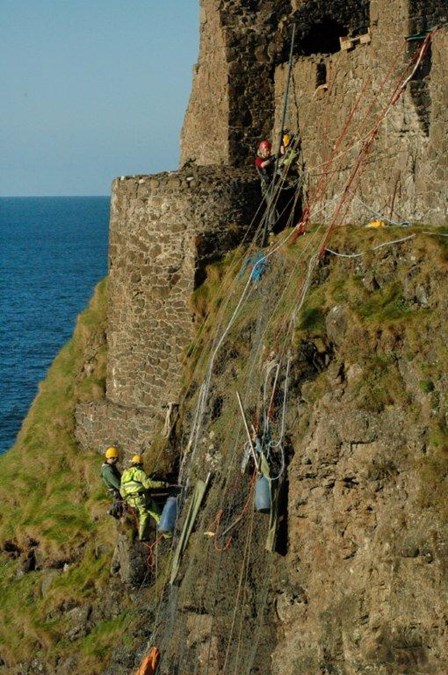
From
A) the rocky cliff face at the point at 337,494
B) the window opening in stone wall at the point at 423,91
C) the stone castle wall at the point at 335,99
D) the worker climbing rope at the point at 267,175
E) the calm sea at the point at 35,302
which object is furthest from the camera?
the calm sea at the point at 35,302

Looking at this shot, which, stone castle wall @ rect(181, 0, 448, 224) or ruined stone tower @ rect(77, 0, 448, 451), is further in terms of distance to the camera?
ruined stone tower @ rect(77, 0, 448, 451)

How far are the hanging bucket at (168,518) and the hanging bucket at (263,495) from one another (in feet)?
9.77

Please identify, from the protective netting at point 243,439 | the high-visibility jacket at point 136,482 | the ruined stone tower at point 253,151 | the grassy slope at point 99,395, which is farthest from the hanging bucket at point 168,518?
the ruined stone tower at point 253,151

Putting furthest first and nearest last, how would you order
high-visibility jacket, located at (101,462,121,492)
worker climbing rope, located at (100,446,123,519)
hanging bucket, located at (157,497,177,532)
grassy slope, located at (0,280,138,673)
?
grassy slope, located at (0,280,138,673)
high-visibility jacket, located at (101,462,121,492)
worker climbing rope, located at (100,446,123,519)
hanging bucket, located at (157,497,177,532)

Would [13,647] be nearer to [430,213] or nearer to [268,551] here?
[268,551]

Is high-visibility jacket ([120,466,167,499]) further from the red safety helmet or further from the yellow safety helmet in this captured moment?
the red safety helmet

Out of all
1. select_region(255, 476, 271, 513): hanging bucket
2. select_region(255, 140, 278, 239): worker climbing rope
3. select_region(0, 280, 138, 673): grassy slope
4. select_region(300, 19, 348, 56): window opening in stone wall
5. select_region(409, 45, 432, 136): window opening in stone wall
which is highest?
select_region(300, 19, 348, 56): window opening in stone wall

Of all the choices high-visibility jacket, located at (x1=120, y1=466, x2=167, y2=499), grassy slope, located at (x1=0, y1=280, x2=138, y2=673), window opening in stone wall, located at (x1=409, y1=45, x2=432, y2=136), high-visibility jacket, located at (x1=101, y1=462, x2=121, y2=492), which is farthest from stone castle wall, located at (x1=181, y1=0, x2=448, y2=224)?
high-visibility jacket, located at (x1=101, y1=462, x2=121, y2=492)

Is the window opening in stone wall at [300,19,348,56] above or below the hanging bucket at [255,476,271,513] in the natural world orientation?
above

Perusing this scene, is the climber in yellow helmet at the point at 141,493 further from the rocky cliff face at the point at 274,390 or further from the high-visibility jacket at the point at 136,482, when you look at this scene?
the rocky cliff face at the point at 274,390

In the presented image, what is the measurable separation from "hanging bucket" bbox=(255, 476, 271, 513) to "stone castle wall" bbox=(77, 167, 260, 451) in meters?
5.70

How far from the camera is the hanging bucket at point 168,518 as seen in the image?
27.0m

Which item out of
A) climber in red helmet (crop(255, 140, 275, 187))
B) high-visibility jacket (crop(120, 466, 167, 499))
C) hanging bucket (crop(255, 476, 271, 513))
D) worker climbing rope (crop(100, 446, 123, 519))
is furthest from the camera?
climber in red helmet (crop(255, 140, 275, 187))

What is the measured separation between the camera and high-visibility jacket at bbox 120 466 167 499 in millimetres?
27953
